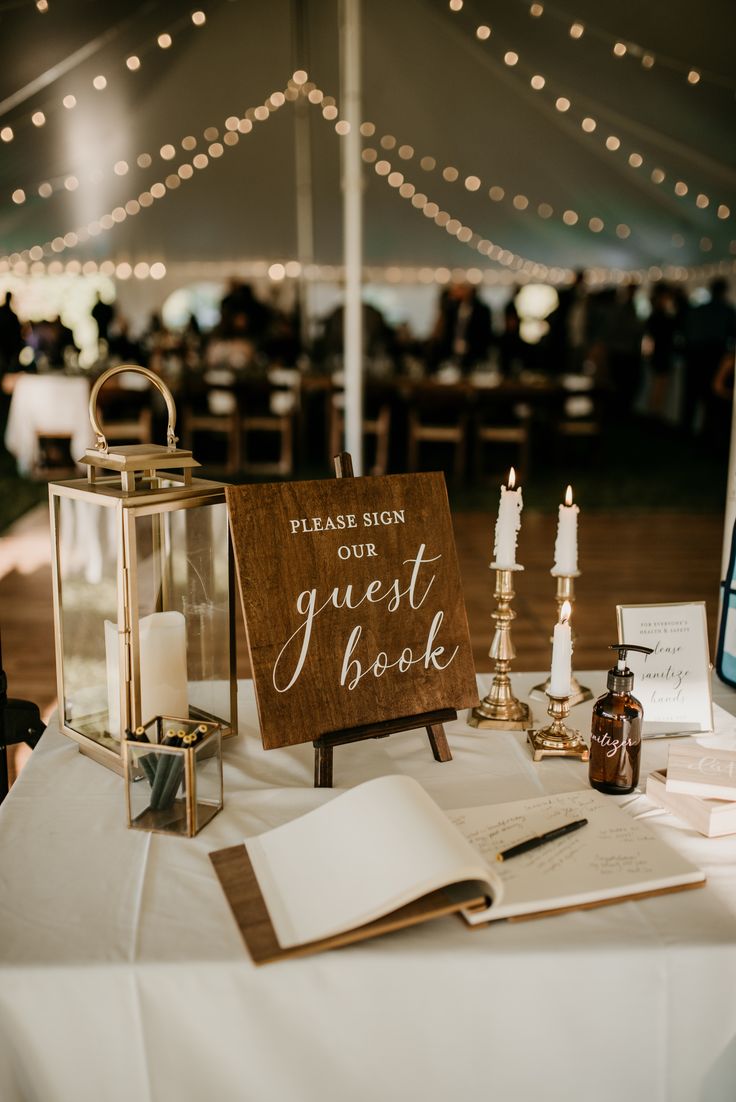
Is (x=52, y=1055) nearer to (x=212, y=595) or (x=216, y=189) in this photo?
(x=212, y=595)

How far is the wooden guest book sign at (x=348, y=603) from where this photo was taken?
3.74ft

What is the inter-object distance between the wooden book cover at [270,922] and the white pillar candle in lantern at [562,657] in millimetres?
412

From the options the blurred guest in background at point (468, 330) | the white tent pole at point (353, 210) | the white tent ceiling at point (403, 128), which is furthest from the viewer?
the blurred guest in background at point (468, 330)

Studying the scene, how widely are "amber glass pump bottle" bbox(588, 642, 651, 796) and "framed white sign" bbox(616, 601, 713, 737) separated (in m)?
0.21

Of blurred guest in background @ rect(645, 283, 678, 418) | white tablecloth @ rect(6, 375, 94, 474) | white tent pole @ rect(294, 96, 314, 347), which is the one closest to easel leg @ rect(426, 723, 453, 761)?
white tablecloth @ rect(6, 375, 94, 474)

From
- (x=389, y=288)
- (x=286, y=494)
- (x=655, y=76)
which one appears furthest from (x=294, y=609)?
(x=389, y=288)

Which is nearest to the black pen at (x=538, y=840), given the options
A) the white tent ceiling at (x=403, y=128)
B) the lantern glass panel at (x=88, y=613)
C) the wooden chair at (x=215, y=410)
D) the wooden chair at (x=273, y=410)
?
the lantern glass panel at (x=88, y=613)

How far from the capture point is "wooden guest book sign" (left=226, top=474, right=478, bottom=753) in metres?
1.14

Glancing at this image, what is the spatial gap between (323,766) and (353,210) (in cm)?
310

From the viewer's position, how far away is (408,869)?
863 mm

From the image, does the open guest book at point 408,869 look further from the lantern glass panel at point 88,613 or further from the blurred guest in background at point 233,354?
the blurred guest in background at point 233,354

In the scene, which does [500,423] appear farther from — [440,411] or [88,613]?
[88,613]

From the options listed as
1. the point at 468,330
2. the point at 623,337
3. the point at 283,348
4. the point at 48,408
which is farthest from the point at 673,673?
the point at 623,337

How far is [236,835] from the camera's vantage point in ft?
3.43
